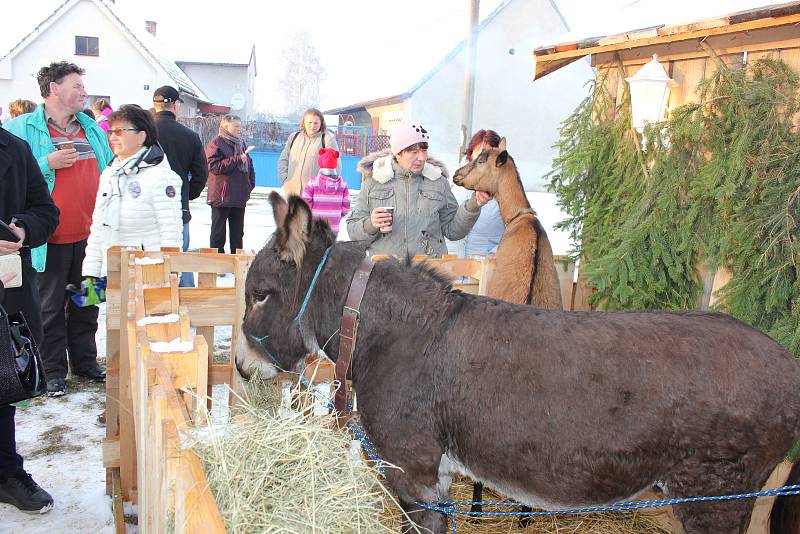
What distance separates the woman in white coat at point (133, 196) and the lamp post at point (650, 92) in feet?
13.4

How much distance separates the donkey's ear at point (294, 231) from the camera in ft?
9.52

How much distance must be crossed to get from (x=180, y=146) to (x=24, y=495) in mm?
4650

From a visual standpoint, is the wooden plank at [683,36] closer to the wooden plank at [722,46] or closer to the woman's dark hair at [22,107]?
the wooden plank at [722,46]

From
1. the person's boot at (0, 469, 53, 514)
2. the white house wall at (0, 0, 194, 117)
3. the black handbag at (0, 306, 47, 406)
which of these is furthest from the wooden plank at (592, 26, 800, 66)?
the white house wall at (0, 0, 194, 117)

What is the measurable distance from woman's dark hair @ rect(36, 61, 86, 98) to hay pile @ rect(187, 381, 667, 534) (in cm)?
475

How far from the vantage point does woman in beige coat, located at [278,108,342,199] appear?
895 cm

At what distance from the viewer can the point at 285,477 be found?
6.14 feet

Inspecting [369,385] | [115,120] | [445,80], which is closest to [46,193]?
[115,120]

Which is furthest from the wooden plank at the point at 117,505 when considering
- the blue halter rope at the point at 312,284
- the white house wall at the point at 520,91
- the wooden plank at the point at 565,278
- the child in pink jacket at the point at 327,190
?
the white house wall at the point at 520,91

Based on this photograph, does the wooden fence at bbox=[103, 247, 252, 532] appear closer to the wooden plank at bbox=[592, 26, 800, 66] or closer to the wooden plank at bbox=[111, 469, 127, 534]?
the wooden plank at bbox=[111, 469, 127, 534]

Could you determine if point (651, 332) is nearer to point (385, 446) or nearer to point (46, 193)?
point (385, 446)

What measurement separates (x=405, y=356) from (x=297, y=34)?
313 feet

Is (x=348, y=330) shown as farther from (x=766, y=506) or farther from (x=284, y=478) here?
(x=766, y=506)

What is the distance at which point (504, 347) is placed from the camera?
2750 mm
